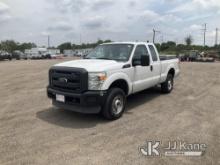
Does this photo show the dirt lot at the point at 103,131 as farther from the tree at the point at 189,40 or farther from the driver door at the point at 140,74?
the tree at the point at 189,40

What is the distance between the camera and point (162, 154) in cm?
416

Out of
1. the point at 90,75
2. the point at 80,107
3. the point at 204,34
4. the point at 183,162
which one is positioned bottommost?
the point at 183,162

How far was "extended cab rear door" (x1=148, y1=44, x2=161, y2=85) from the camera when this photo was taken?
7.60 m

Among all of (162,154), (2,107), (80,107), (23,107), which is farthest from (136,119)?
(2,107)

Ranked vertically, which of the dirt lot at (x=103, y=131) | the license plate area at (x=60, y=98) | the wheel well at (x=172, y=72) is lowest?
the dirt lot at (x=103, y=131)

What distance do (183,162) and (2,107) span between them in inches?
222

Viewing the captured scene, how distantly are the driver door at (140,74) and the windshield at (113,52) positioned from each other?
0.85 ft

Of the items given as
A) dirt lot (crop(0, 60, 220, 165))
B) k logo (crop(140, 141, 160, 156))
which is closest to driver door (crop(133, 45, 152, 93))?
dirt lot (crop(0, 60, 220, 165))

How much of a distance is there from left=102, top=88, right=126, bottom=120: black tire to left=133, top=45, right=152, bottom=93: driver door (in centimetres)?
82

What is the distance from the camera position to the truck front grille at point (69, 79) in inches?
214

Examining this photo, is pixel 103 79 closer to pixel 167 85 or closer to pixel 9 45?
pixel 167 85

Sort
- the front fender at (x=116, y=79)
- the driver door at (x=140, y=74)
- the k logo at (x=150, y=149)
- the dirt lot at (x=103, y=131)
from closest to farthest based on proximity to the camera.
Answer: the dirt lot at (x=103, y=131)
the k logo at (x=150, y=149)
the front fender at (x=116, y=79)
the driver door at (x=140, y=74)

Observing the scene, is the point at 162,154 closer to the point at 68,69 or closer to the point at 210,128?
the point at 210,128

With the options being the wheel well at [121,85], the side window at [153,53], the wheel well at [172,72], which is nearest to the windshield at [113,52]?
the wheel well at [121,85]
